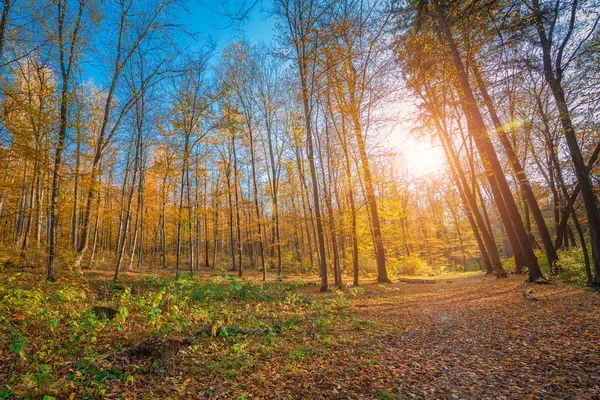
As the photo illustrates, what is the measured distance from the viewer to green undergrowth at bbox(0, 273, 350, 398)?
2930 mm

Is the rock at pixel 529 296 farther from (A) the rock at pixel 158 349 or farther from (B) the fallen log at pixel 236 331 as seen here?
(A) the rock at pixel 158 349

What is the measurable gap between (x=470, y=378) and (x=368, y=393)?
1509 mm

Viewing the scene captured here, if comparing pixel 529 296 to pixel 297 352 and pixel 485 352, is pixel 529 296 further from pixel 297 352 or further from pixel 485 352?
pixel 297 352

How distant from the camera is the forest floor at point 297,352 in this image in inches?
118

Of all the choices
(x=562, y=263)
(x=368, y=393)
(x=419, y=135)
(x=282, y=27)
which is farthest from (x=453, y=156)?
(x=368, y=393)

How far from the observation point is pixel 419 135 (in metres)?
13.9

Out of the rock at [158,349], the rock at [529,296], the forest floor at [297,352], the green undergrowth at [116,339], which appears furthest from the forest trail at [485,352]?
the rock at [158,349]

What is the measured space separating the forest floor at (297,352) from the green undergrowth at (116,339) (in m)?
0.02

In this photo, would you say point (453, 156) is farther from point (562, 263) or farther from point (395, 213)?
point (562, 263)

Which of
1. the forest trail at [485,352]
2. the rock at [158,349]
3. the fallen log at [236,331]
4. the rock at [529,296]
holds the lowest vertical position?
the forest trail at [485,352]

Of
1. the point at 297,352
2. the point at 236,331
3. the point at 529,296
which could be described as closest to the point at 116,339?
the point at 236,331

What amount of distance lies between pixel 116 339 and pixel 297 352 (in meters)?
2.98

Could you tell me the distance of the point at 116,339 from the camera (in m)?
4.01

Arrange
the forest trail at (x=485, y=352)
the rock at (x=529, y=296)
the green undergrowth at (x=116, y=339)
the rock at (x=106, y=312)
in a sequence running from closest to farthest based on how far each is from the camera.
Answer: the green undergrowth at (x=116, y=339) < the forest trail at (x=485, y=352) < the rock at (x=106, y=312) < the rock at (x=529, y=296)
